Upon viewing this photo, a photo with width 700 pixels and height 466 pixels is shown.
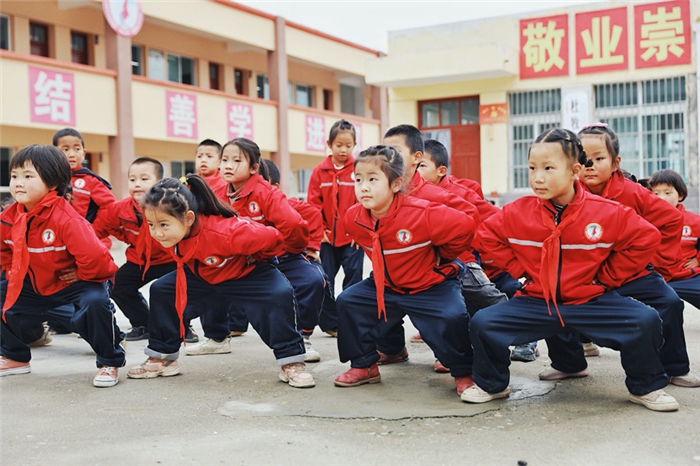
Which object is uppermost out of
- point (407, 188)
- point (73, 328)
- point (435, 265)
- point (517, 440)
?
point (407, 188)

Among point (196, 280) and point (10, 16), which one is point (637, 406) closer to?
point (196, 280)

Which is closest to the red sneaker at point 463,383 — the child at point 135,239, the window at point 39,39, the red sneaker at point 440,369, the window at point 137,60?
the red sneaker at point 440,369

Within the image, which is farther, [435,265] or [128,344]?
[128,344]

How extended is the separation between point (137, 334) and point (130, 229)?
81 cm

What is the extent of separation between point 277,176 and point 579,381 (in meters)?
2.87

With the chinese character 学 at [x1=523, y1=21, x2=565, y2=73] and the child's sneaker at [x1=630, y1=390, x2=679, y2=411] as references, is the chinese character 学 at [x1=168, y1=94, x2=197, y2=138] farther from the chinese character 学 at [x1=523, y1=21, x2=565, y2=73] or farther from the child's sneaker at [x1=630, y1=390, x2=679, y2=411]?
the child's sneaker at [x1=630, y1=390, x2=679, y2=411]

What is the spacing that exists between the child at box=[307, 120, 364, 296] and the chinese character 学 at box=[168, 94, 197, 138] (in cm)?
1048

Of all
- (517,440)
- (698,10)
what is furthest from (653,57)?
(517,440)

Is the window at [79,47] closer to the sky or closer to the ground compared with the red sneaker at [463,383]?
closer to the sky

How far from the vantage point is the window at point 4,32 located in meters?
13.8

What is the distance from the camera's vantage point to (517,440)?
9.50 ft

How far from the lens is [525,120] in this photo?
16.9 meters

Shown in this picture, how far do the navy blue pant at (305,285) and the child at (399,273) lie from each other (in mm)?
831

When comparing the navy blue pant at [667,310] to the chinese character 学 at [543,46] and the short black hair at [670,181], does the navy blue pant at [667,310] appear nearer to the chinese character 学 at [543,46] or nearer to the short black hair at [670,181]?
Result: the short black hair at [670,181]
